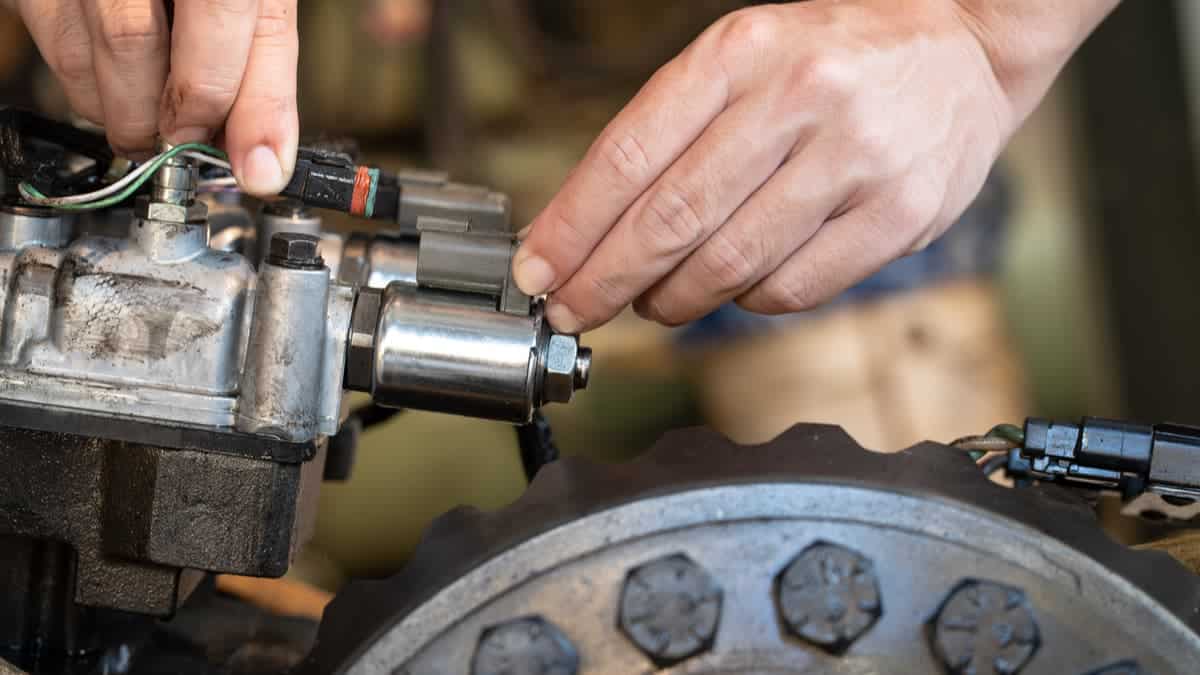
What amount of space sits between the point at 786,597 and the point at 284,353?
0.27m

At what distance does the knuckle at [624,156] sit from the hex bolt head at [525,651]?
27cm

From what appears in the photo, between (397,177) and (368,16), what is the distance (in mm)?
2469

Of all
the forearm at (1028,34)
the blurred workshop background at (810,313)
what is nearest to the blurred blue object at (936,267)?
the blurred workshop background at (810,313)

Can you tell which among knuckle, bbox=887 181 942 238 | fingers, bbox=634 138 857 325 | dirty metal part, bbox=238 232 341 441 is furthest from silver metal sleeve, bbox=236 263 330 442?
knuckle, bbox=887 181 942 238

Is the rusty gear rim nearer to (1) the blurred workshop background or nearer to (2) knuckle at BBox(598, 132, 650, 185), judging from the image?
(2) knuckle at BBox(598, 132, 650, 185)

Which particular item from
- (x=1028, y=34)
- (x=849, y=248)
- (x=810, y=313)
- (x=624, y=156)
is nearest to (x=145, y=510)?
(x=624, y=156)

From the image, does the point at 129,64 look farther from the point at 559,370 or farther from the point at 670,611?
the point at 670,611

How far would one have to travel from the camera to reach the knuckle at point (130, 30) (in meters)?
0.67

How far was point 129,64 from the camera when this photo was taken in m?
0.69

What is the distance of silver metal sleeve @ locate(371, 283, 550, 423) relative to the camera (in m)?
0.61

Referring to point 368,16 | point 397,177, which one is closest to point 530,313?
point 397,177

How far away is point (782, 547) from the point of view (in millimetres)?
541

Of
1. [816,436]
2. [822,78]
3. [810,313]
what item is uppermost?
[810,313]

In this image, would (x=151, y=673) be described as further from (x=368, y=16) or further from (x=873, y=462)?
(x=368, y=16)
